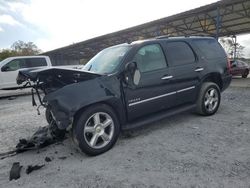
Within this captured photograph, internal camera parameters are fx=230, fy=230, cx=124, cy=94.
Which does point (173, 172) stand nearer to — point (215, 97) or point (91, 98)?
point (91, 98)

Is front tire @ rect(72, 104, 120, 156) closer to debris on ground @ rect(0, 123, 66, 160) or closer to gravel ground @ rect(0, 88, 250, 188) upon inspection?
gravel ground @ rect(0, 88, 250, 188)

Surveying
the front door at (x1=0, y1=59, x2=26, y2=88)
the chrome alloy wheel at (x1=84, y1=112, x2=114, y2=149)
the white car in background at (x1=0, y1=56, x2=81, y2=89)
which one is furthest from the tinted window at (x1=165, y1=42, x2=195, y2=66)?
the front door at (x1=0, y1=59, x2=26, y2=88)

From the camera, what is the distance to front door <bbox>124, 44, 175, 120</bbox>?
4008mm

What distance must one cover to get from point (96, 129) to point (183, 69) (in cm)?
229

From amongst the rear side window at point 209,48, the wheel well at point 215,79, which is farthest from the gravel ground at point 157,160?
the rear side window at point 209,48

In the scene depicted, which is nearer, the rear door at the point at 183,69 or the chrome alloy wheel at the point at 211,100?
the rear door at the point at 183,69

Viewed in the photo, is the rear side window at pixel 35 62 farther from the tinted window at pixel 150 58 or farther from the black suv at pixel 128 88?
the tinted window at pixel 150 58

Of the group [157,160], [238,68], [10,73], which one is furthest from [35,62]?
[238,68]

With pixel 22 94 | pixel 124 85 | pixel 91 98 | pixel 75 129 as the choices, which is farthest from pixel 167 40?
pixel 22 94

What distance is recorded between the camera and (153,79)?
4.25 meters

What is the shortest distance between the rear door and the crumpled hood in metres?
1.69

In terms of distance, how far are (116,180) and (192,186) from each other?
0.91m

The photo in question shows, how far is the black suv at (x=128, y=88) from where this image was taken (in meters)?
3.51

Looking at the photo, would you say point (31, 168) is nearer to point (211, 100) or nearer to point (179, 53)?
point (179, 53)
